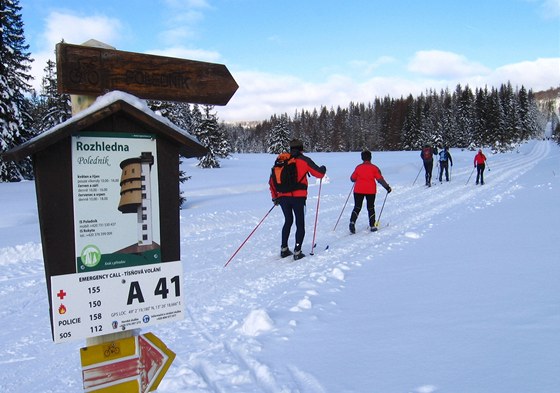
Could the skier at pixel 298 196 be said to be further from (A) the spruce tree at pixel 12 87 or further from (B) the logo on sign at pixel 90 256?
(A) the spruce tree at pixel 12 87

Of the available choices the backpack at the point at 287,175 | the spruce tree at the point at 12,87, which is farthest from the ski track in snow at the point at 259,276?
the spruce tree at the point at 12,87

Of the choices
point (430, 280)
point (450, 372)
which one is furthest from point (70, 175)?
point (430, 280)

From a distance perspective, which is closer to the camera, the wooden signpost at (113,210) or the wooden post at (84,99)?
the wooden signpost at (113,210)

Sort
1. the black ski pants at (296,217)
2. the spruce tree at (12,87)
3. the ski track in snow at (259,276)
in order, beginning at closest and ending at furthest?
the ski track in snow at (259,276), the black ski pants at (296,217), the spruce tree at (12,87)

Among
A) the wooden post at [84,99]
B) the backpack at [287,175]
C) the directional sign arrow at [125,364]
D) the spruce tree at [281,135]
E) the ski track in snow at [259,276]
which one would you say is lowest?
the ski track in snow at [259,276]

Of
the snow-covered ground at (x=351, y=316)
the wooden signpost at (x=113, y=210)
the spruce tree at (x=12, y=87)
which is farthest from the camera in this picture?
the spruce tree at (x=12, y=87)

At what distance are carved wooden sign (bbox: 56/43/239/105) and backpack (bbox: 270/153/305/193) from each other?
432 centimetres

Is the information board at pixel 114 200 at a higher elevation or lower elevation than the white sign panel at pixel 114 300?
higher

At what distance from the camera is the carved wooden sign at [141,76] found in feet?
7.02

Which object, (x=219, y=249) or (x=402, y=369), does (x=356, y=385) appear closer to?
(x=402, y=369)

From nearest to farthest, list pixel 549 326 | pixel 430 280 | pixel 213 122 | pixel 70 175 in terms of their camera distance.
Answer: pixel 70 175
pixel 549 326
pixel 430 280
pixel 213 122

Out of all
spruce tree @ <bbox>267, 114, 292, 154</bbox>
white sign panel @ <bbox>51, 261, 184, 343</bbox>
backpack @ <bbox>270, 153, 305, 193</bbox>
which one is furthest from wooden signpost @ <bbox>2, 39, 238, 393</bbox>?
spruce tree @ <bbox>267, 114, 292, 154</bbox>

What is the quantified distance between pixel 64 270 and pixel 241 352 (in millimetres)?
1766

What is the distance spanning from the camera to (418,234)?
807cm
